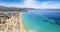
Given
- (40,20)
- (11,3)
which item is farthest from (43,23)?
(11,3)

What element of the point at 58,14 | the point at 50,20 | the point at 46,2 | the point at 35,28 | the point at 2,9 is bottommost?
the point at 35,28

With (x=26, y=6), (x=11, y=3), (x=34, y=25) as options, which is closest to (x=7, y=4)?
(x=11, y=3)

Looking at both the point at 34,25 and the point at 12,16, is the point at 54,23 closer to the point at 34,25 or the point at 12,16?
the point at 34,25

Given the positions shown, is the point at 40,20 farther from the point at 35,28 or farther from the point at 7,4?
the point at 7,4

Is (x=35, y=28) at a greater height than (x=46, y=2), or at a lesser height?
lesser

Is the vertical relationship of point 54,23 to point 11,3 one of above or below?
below

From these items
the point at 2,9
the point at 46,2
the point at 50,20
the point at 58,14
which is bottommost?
the point at 50,20
